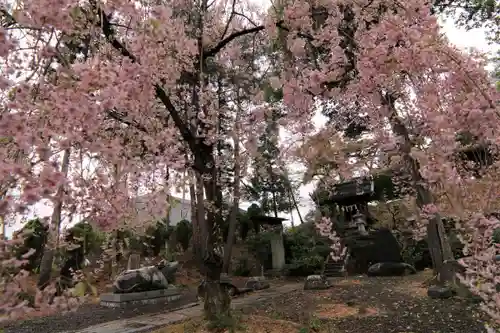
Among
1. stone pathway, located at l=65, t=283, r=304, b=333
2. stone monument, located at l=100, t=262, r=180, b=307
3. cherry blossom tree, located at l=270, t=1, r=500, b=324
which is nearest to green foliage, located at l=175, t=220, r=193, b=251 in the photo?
stone monument, located at l=100, t=262, r=180, b=307

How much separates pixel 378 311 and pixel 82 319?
6.82m

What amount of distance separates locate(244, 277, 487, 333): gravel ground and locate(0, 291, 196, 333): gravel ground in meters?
2.86

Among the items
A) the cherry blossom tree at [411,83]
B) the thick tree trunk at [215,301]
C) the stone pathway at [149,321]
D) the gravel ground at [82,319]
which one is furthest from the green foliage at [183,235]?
the cherry blossom tree at [411,83]

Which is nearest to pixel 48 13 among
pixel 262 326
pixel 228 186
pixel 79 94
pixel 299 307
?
pixel 79 94

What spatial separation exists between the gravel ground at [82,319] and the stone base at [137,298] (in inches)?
8.9

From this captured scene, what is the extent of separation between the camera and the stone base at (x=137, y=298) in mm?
9602

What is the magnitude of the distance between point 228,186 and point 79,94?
1072 cm

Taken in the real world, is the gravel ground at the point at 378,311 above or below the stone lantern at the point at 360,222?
below

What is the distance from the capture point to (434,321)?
19.5 ft

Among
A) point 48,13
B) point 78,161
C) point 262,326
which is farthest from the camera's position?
point 262,326

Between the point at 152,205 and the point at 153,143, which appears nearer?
the point at 152,205

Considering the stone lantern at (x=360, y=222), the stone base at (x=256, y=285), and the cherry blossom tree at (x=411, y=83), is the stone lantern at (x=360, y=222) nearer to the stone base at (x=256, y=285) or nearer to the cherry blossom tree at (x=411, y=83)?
the stone base at (x=256, y=285)

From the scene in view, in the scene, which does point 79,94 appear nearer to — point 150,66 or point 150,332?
point 150,66

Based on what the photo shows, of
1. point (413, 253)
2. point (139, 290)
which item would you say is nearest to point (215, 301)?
point (139, 290)
